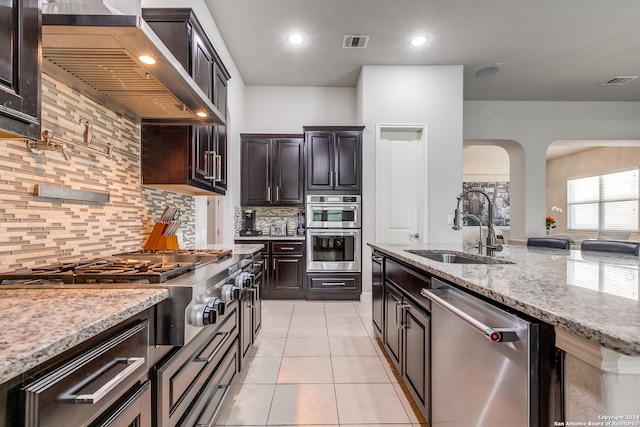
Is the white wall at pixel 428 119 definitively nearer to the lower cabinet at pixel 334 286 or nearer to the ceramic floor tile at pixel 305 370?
the lower cabinet at pixel 334 286

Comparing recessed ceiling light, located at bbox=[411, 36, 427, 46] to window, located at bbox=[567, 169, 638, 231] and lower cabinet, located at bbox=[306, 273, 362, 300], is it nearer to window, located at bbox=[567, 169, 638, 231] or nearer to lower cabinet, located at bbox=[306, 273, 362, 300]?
lower cabinet, located at bbox=[306, 273, 362, 300]

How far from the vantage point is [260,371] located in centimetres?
224

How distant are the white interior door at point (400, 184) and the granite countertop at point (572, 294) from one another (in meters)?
2.81

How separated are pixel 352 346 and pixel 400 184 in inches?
96.7

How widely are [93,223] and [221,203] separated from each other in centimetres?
222

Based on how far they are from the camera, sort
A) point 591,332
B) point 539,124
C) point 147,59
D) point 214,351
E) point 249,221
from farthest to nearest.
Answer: point 539,124 < point 249,221 < point 214,351 < point 147,59 < point 591,332

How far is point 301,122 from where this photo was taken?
16.1 feet

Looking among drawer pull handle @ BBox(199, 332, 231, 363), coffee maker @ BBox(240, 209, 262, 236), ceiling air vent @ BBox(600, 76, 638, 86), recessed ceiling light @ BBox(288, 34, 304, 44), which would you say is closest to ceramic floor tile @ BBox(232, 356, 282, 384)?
drawer pull handle @ BBox(199, 332, 231, 363)

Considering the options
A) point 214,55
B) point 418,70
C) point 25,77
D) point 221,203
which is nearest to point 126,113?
point 214,55

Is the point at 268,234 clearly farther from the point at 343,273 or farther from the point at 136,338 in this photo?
the point at 136,338

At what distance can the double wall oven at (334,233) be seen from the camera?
4.23 meters

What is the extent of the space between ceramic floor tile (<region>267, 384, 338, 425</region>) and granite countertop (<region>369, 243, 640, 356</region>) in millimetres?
1088

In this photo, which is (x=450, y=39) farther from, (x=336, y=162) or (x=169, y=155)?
(x=169, y=155)

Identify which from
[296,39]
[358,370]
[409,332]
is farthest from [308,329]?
[296,39]
